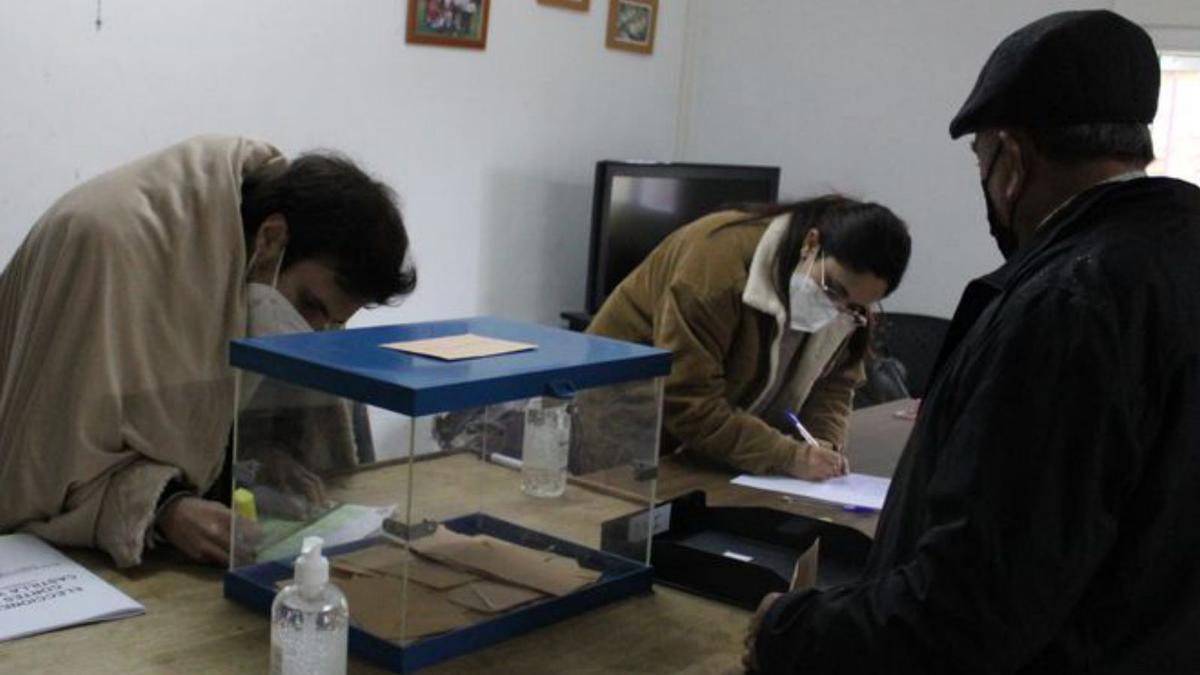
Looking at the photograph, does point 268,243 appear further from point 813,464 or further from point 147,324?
point 813,464

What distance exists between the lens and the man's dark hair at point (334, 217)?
5.98 feet

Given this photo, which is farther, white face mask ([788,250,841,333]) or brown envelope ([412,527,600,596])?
white face mask ([788,250,841,333])

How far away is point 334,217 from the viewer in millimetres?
1824

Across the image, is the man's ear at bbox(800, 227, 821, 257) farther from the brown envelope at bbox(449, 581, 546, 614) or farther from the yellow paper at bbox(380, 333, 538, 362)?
the brown envelope at bbox(449, 581, 546, 614)

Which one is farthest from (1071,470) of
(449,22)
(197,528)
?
(449,22)

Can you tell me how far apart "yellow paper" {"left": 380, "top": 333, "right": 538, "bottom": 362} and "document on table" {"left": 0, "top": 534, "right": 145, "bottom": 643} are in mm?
437

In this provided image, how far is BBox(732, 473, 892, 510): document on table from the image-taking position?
223 cm

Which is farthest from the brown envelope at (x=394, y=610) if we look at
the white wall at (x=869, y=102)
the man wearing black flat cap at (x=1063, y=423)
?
the white wall at (x=869, y=102)

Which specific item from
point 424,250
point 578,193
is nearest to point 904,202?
point 578,193

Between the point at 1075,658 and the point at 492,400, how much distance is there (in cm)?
66

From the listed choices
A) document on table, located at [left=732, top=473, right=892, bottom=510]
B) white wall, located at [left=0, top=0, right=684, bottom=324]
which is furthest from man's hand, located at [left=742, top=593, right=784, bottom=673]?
white wall, located at [left=0, top=0, right=684, bottom=324]

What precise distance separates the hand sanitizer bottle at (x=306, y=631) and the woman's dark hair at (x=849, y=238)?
130cm

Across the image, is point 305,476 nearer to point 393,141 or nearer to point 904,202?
point 393,141

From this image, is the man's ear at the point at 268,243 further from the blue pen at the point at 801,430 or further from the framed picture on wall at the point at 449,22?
the framed picture on wall at the point at 449,22
